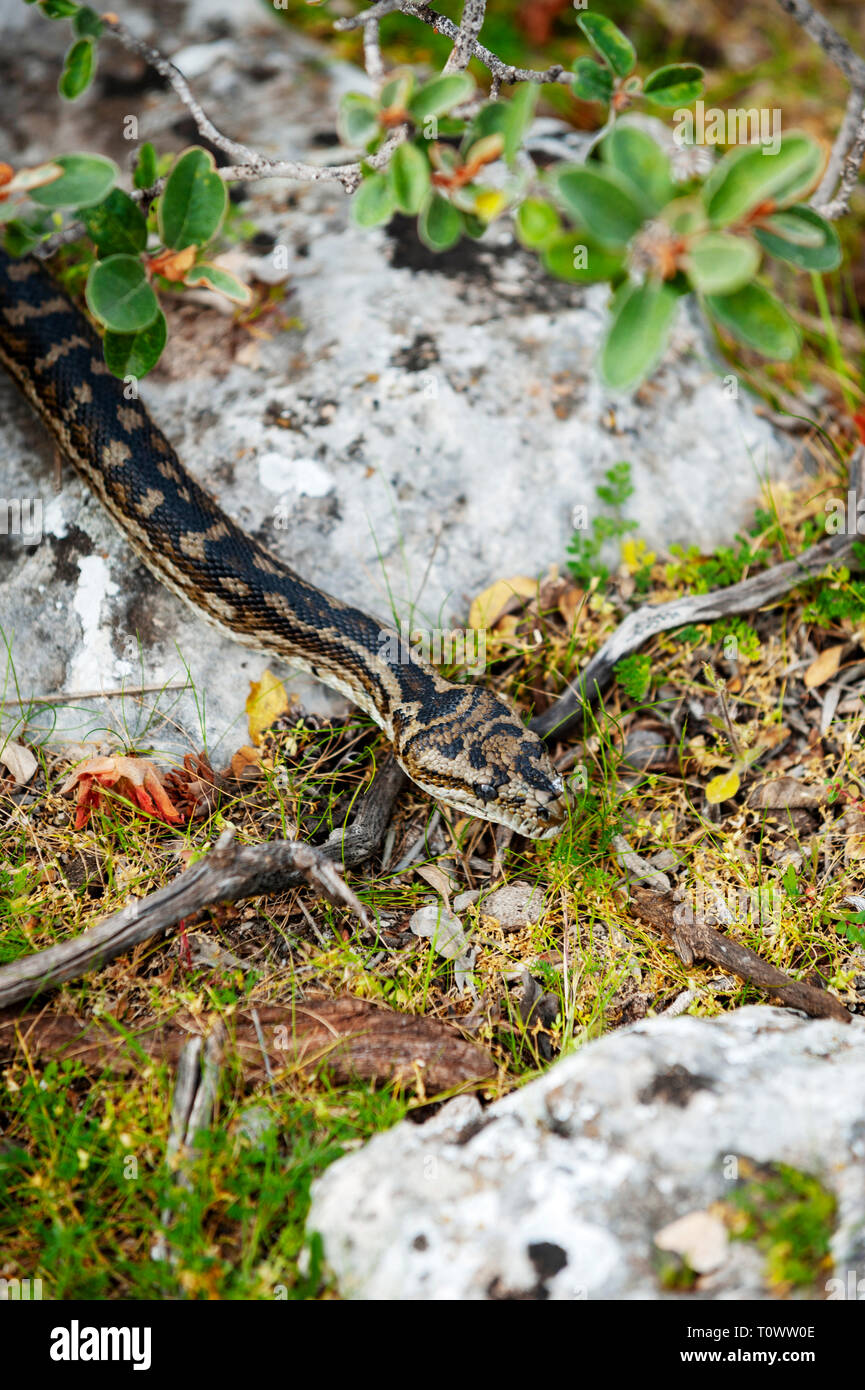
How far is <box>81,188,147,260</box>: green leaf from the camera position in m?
3.68

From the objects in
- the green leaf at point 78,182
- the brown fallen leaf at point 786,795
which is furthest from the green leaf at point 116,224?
the brown fallen leaf at point 786,795

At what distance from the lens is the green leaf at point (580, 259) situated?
2.58m

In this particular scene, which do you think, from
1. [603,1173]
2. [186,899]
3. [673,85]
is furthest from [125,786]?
[673,85]

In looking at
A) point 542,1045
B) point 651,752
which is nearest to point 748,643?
point 651,752

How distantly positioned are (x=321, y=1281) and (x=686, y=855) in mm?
2302

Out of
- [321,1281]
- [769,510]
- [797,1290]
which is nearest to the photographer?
[797,1290]

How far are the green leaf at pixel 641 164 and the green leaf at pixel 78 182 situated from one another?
68.9 inches

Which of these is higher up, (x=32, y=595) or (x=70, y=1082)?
(x=32, y=595)

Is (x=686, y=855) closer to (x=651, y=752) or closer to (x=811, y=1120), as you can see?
(x=651, y=752)

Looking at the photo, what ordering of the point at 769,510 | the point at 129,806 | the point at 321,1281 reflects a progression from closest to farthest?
1. the point at 321,1281
2. the point at 129,806
3. the point at 769,510

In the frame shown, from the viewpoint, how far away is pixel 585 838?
Result: 14.1ft

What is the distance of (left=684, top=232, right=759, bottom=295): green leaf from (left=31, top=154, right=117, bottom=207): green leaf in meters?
2.06

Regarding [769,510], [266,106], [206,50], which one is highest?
[206,50]

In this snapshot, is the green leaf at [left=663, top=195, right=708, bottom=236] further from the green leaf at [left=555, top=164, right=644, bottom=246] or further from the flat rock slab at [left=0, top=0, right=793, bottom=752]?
the flat rock slab at [left=0, top=0, right=793, bottom=752]
